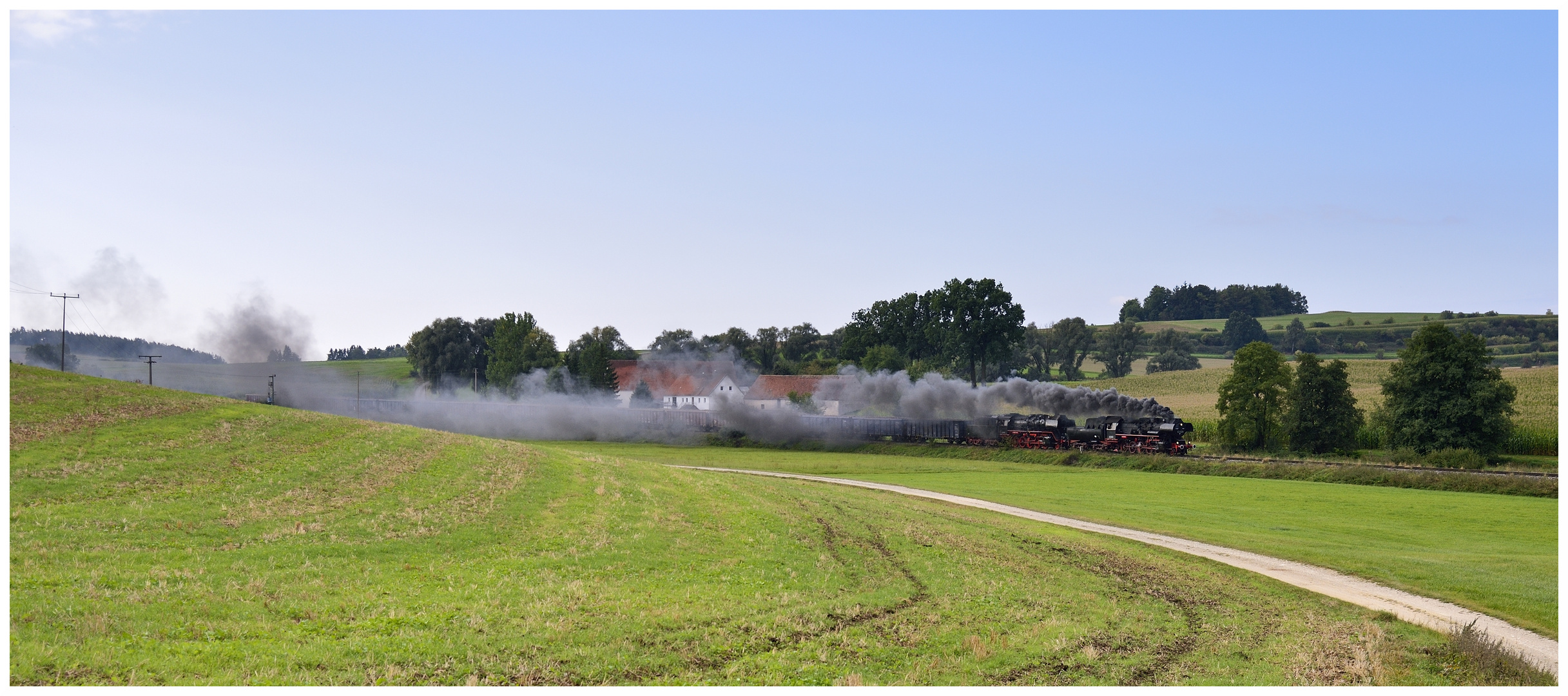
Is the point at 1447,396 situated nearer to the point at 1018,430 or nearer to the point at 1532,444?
the point at 1532,444

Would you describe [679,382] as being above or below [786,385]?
above

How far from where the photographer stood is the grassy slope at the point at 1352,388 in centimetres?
8206

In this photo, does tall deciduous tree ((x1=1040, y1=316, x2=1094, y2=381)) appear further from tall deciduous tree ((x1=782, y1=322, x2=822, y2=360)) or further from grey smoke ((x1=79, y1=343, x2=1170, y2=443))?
grey smoke ((x1=79, y1=343, x2=1170, y2=443))

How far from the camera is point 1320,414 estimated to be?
7088 cm

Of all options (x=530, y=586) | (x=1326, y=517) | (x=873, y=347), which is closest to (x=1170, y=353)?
(x=873, y=347)

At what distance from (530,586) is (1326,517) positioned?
115 feet

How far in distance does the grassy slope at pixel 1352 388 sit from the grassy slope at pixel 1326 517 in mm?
33197

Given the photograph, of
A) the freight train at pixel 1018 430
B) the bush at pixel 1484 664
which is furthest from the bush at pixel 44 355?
the bush at pixel 1484 664

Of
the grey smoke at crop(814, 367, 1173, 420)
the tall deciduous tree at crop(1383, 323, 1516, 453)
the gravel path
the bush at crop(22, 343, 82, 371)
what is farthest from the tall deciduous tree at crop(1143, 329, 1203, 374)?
the bush at crop(22, 343, 82, 371)

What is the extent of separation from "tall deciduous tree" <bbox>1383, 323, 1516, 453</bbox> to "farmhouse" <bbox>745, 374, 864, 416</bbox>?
5231 cm

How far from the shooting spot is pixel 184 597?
16219mm
